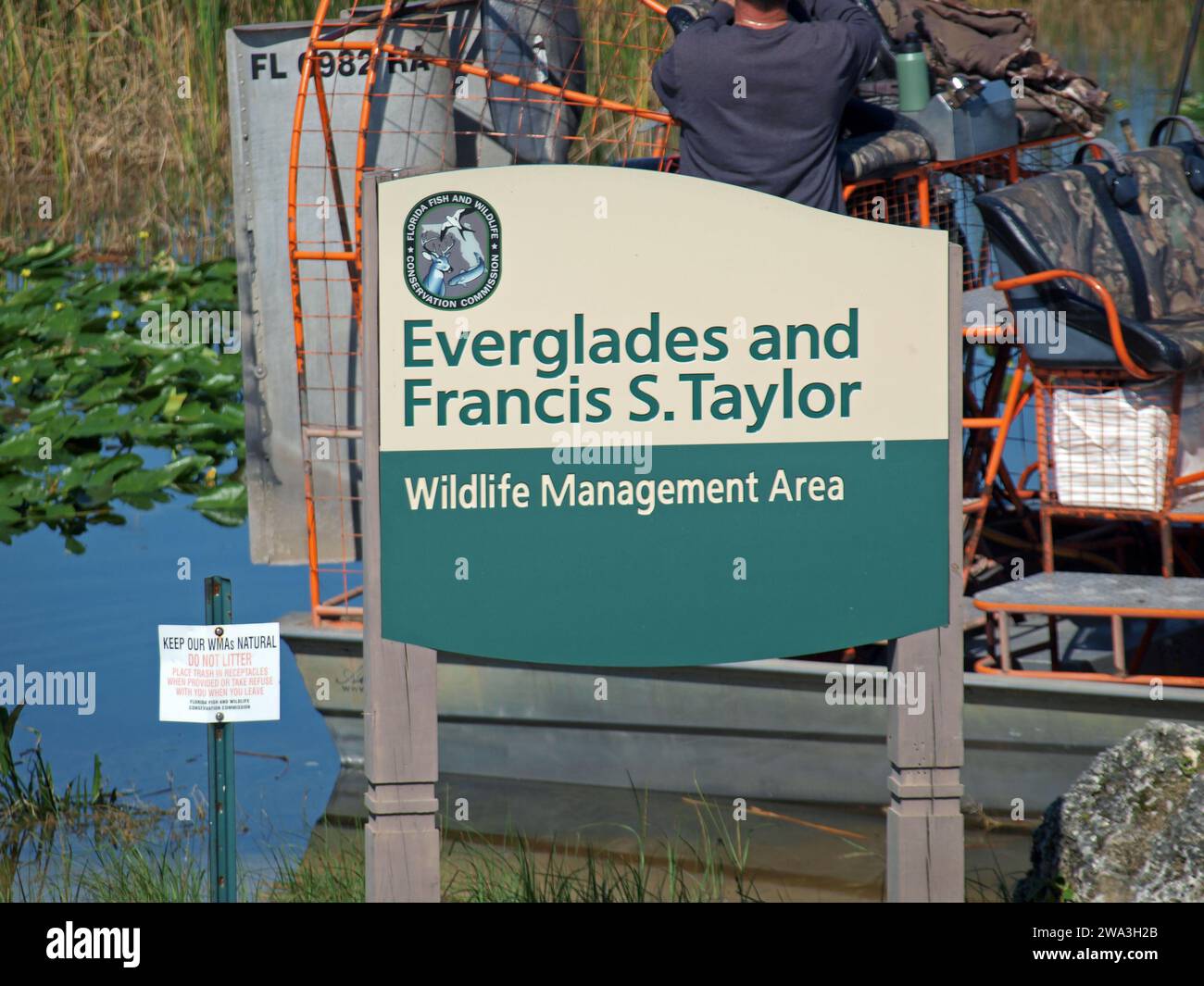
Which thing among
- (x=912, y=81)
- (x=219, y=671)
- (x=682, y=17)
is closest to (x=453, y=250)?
(x=219, y=671)

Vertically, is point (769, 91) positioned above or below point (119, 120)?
below

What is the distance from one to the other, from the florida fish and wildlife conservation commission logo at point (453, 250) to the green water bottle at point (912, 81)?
3347 millimetres

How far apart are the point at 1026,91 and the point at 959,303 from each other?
3346 millimetres

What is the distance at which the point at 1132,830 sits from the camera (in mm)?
3730

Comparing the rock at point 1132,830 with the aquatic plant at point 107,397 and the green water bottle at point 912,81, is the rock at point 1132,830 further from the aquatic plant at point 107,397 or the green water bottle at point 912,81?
the aquatic plant at point 107,397

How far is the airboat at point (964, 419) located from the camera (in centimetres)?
525

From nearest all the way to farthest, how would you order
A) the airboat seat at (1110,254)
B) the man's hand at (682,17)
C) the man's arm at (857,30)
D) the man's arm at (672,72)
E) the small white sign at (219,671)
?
the small white sign at (219,671) < the man's arm at (857,30) < the man's arm at (672,72) < the airboat seat at (1110,254) < the man's hand at (682,17)

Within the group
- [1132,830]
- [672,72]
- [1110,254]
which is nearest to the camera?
[1132,830]

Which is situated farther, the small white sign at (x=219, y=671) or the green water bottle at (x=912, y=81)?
the green water bottle at (x=912, y=81)

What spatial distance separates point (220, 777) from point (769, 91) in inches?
112

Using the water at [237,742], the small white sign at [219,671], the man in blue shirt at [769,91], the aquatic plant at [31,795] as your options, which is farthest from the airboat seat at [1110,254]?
the aquatic plant at [31,795]

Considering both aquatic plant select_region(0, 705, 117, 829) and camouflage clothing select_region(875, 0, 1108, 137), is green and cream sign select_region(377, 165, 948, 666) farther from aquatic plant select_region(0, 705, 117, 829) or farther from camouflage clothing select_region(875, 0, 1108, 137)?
camouflage clothing select_region(875, 0, 1108, 137)

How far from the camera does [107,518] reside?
28.0 feet

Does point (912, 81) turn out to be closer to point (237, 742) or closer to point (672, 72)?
point (672, 72)
